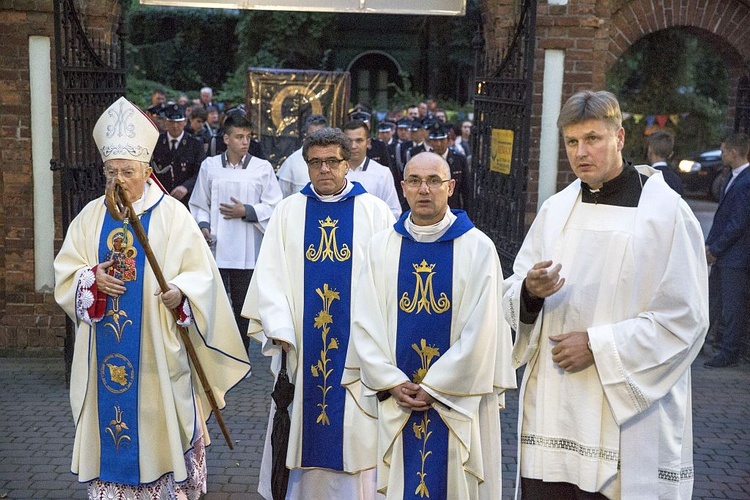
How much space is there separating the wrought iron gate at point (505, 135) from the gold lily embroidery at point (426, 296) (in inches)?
125

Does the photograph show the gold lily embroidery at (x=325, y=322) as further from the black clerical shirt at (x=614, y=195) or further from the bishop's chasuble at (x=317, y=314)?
the black clerical shirt at (x=614, y=195)

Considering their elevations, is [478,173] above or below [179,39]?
below

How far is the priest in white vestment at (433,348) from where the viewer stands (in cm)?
396

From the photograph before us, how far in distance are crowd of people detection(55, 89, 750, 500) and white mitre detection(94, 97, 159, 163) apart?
10mm

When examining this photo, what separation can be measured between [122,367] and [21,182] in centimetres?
390

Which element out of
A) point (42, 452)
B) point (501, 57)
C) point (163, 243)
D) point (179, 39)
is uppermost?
point (179, 39)

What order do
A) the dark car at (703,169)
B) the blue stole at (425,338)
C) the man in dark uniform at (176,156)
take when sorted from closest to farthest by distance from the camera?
→ the blue stole at (425,338), the man in dark uniform at (176,156), the dark car at (703,169)

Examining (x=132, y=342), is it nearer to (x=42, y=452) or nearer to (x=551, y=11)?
(x=42, y=452)

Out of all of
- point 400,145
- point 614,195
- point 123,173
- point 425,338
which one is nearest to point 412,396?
point 425,338

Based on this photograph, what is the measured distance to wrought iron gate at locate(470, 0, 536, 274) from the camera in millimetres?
7250

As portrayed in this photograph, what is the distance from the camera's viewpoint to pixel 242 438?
646 cm

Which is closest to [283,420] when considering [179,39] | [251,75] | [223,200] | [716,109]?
[223,200]

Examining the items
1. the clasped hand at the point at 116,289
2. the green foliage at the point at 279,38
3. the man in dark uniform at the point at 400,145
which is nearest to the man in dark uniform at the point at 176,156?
the man in dark uniform at the point at 400,145

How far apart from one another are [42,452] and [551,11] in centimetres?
532
